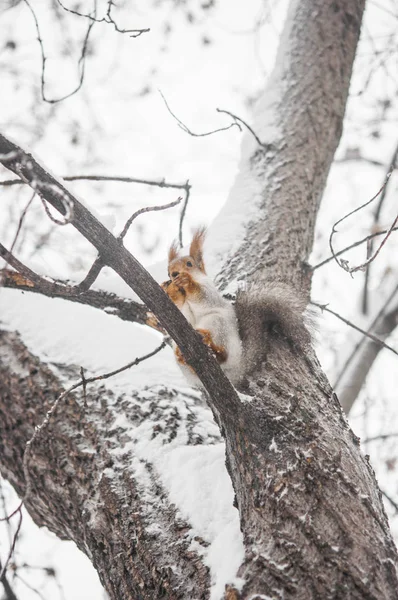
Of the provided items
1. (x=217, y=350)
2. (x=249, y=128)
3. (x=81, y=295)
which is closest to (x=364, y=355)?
(x=249, y=128)

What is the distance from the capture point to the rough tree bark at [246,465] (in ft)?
3.36

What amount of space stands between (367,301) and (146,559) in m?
2.61

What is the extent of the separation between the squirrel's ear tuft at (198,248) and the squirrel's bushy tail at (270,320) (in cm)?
32

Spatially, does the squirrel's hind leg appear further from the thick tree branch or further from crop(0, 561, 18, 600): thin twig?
crop(0, 561, 18, 600): thin twig

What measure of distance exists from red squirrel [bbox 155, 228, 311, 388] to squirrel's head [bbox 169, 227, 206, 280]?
0.13 meters

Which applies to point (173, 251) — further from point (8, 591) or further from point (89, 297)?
point (8, 591)

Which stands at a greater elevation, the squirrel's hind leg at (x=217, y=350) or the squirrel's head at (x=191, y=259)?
the squirrel's head at (x=191, y=259)

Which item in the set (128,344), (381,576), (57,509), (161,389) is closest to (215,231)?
(128,344)

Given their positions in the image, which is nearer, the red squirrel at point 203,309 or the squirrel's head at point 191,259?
the red squirrel at point 203,309

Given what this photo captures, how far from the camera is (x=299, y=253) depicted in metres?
1.89

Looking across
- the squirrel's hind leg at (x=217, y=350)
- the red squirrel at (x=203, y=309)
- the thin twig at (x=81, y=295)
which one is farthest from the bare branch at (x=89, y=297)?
the squirrel's hind leg at (x=217, y=350)

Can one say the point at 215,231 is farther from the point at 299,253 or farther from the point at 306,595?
the point at 306,595

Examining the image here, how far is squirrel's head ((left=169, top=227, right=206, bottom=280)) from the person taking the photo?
5.57 feet

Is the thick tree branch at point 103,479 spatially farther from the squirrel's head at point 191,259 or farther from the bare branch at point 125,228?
the bare branch at point 125,228
